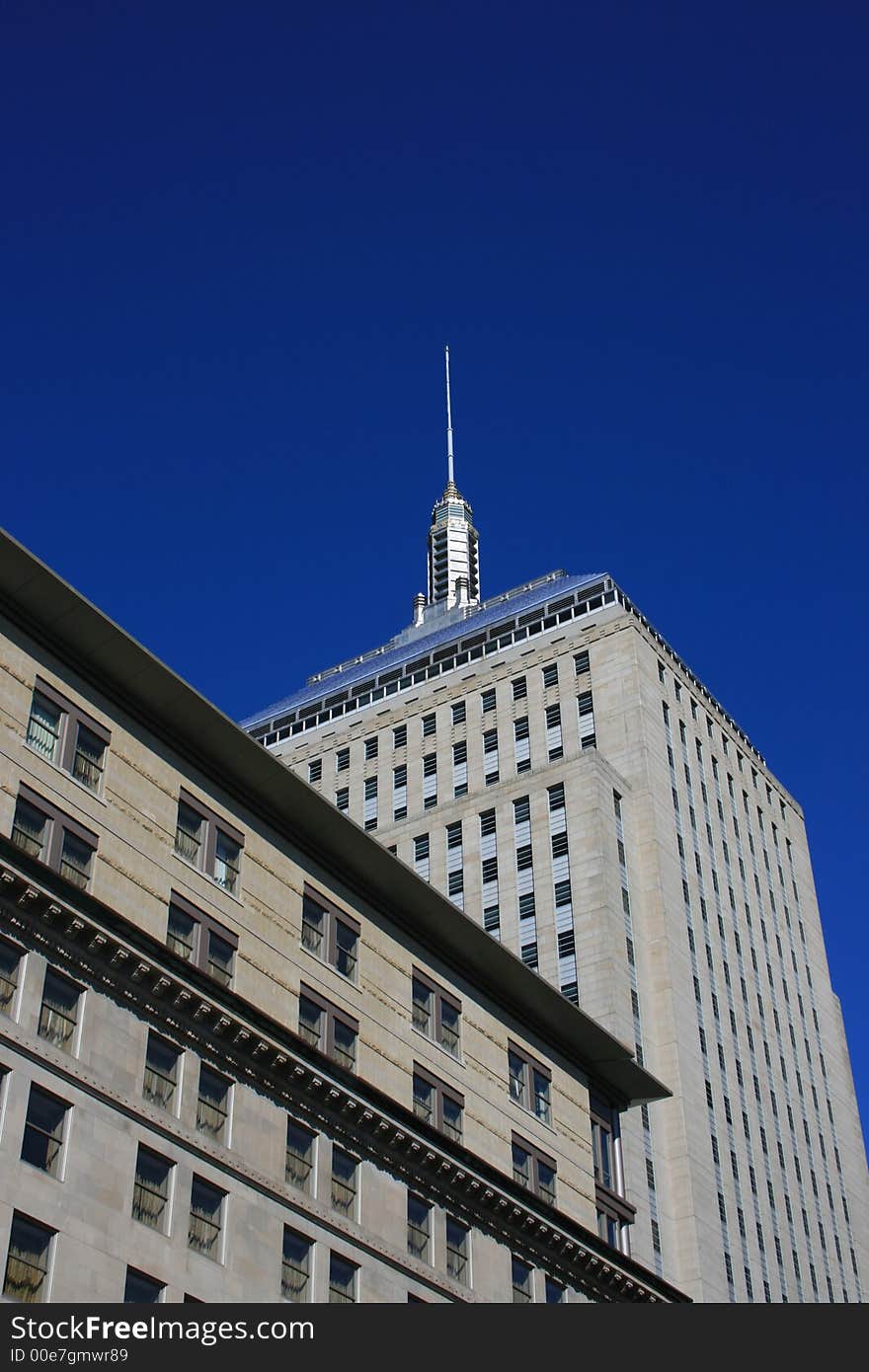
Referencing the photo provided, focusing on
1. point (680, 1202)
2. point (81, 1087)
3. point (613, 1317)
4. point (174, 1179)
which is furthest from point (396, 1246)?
point (680, 1202)

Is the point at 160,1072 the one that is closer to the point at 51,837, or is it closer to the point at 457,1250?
the point at 51,837

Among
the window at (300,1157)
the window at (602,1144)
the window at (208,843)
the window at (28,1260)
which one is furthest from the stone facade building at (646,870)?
the window at (28,1260)

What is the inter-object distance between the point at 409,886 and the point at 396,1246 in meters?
11.9

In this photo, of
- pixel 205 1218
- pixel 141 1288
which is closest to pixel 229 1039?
pixel 205 1218

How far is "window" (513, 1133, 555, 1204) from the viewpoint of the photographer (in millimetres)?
58875

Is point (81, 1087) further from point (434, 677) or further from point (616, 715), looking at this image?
point (434, 677)

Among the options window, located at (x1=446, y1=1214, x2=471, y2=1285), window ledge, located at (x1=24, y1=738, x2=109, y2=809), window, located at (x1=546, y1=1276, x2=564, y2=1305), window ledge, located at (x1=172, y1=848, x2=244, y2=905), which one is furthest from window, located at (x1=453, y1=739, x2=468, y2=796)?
window ledge, located at (x1=24, y1=738, x2=109, y2=809)

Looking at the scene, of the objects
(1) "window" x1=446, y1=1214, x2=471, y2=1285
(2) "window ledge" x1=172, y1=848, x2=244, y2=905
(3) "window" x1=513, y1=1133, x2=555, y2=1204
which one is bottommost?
(1) "window" x1=446, y1=1214, x2=471, y2=1285

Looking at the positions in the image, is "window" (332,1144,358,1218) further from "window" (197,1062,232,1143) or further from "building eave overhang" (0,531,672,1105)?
"building eave overhang" (0,531,672,1105)

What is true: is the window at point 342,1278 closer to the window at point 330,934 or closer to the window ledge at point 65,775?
the window at point 330,934

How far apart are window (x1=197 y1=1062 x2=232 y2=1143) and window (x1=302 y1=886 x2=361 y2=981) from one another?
713 centimetres

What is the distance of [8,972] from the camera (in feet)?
137

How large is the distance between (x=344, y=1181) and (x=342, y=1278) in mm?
2866

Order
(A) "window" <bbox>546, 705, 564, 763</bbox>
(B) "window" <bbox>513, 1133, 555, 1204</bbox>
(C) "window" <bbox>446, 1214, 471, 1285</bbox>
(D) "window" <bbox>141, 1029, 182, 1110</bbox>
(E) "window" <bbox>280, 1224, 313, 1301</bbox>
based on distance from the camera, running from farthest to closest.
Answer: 1. (A) "window" <bbox>546, 705, 564, 763</bbox>
2. (B) "window" <bbox>513, 1133, 555, 1204</bbox>
3. (C) "window" <bbox>446, 1214, 471, 1285</bbox>
4. (E) "window" <bbox>280, 1224, 313, 1301</bbox>
5. (D) "window" <bbox>141, 1029, 182, 1110</bbox>
